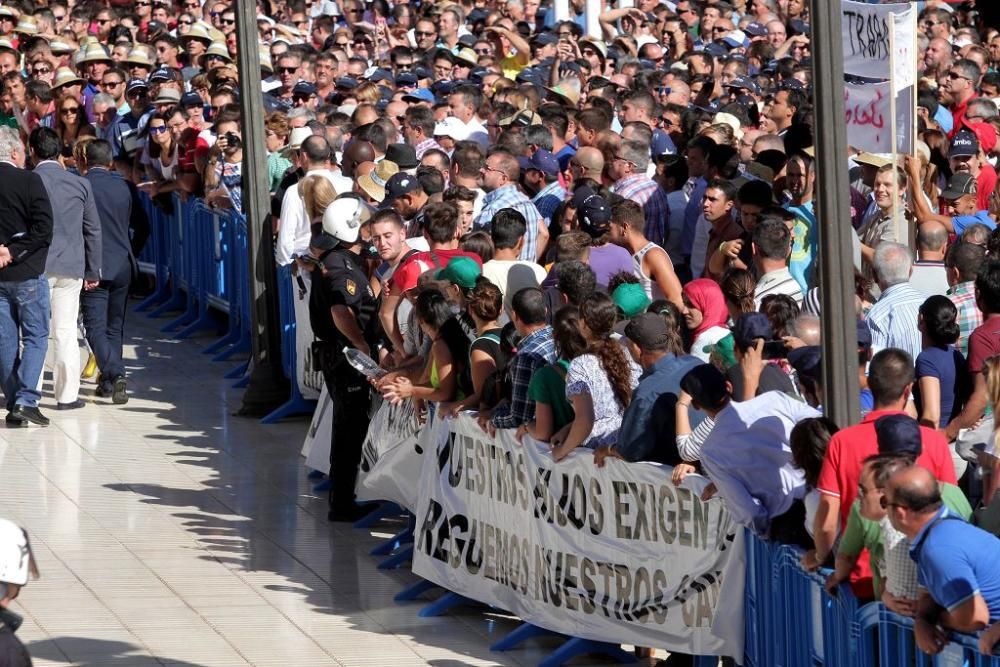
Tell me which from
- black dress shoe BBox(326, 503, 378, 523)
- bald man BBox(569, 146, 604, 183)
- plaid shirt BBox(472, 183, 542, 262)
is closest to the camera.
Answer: black dress shoe BBox(326, 503, 378, 523)

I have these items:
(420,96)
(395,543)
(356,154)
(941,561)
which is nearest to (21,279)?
(356,154)

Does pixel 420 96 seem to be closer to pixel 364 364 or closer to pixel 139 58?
pixel 139 58

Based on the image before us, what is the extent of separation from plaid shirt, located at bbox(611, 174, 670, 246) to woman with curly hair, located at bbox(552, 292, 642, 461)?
4.43 m

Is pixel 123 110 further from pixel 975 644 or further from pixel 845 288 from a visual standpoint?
pixel 975 644

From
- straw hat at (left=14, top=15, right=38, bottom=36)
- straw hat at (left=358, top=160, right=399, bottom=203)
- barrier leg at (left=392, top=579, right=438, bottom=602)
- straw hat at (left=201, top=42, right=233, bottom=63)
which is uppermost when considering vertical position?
straw hat at (left=14, top=15, right=38, bottom=36)

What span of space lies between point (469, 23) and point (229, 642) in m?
18.8

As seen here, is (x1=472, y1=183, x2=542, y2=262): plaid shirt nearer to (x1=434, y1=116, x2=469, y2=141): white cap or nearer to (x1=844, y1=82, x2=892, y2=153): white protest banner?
(x1=844, y1=82, x2=892, y2=153): white protest banner

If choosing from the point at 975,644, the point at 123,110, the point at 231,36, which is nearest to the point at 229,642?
the point at 975,644

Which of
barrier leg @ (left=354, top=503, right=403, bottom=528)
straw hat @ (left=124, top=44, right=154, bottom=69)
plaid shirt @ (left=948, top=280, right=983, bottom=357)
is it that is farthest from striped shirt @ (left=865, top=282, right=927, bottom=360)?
straw hat @ (left=124, top=44, right=154, bottom=69)

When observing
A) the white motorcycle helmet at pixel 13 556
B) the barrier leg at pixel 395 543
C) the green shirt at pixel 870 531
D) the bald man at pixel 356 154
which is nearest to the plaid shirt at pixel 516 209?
the bald man at pixel 356 154

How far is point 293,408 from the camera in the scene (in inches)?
574

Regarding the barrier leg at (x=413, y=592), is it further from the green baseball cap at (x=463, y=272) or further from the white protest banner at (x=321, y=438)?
the white protest banner at (x=321, y=438)

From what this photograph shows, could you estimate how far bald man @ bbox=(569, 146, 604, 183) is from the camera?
12828 millimetres

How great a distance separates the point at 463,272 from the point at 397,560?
1755 mm
